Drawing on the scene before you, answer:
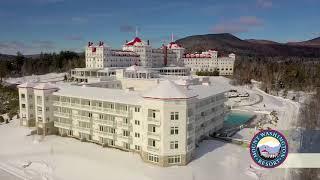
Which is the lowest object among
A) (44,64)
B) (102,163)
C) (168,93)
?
(102,163)

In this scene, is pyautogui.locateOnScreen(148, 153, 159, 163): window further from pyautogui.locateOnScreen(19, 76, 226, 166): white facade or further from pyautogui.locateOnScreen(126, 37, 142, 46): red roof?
pyautogui.locateOnScreen(126, 37, 142, 46): red roof

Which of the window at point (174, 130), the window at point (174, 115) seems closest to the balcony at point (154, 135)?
the window at point (174, 130)

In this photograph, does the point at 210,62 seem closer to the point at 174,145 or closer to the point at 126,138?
the point at 126,138

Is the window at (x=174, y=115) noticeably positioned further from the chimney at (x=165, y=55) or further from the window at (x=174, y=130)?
the chimney at (x=165, y=55)

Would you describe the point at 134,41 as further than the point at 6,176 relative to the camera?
Yes

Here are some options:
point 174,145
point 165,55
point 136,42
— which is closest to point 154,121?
point 174,145

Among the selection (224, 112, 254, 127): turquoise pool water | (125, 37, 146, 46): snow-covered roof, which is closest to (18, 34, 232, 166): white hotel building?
(224, 112, 254, 127): turquoise pool water

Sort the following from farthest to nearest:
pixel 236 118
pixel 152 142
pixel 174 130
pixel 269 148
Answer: pixel 236 118
pixel 152 142
pixel 174 130
pixel 269 148

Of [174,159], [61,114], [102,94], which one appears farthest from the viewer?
[61,114]

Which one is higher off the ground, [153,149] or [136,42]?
[136,42]
